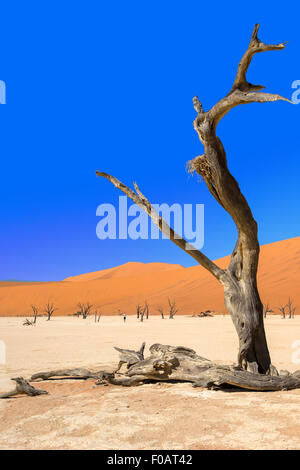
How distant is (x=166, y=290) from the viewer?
223 feet

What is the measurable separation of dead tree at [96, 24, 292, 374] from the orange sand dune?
3880 centimetres

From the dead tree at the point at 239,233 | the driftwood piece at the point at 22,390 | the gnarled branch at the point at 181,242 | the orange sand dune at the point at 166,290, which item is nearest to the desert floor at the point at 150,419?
the driftwood piece at the point at 22,390

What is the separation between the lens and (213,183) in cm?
644

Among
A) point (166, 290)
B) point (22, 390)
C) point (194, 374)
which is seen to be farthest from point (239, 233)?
point (166, 290)

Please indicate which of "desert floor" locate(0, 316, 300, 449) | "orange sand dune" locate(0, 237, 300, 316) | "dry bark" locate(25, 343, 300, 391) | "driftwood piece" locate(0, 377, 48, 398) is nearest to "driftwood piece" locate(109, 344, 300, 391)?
"dry bark" locate(25, 343, 300, 391)

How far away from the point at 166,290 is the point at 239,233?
62.3m

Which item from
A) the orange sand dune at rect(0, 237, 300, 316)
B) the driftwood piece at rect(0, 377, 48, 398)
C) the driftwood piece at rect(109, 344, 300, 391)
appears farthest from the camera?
the orange sand dune at rect(0, 237, 300, 316)

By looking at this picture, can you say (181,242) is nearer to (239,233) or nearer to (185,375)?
(239,233)

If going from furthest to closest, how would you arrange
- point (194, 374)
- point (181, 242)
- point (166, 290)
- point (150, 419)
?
point (166, 290), point (181, 242), point (194, 374), point (150, 419)

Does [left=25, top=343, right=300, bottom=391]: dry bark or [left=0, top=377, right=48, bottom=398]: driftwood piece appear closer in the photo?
[left=25, top=343, right=300, bottom=391]: dry bark

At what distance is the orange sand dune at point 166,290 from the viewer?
52.6m

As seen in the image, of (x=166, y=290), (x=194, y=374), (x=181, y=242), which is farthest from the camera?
(x=166, y=290)

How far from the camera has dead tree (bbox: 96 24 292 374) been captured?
19.4ft

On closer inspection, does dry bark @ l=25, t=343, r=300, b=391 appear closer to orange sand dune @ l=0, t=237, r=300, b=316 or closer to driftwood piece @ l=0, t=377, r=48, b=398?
driftwood piece @ l=0, t=377, r=48, b=398
